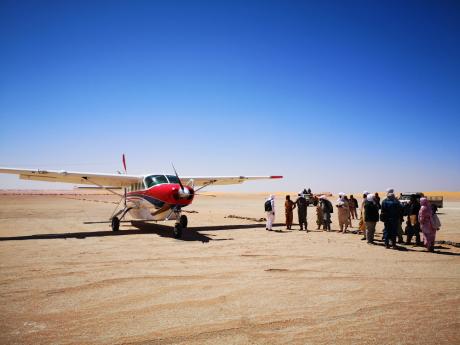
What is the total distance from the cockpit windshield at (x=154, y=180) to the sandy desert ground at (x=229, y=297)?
17.4 feet

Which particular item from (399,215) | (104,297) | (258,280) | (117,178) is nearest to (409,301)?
(258,280)

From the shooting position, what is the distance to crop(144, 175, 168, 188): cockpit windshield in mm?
14211

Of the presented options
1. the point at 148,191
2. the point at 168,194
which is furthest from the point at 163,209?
the point at 148,191

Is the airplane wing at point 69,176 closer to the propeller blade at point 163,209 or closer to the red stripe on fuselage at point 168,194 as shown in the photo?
the red stripe on fuselage at point 168,194

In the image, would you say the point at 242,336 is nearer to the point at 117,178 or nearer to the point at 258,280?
the point at 258,280

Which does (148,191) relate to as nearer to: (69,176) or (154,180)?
(154,180)

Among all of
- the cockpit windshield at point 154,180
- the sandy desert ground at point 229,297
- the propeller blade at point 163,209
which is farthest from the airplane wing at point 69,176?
the sandy desert ground at point 229,297

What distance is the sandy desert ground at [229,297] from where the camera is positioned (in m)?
3.88

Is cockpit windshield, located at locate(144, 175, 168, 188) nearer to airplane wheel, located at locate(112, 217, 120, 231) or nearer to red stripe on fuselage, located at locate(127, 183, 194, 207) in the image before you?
red stripe on fuselage, located at locate(127, 183, 194, 207)

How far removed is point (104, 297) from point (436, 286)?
246 inches

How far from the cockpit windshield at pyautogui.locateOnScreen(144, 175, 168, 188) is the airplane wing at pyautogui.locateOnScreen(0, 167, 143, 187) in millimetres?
1055

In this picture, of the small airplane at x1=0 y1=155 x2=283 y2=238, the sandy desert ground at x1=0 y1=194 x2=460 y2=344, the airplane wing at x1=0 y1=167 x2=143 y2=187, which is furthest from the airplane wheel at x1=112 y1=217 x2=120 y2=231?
the sandy desert ground at x1=0 y1=194 x2=460 y2=344

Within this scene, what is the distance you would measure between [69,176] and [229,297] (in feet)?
43.9

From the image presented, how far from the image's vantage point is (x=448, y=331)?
4016 millimetres
